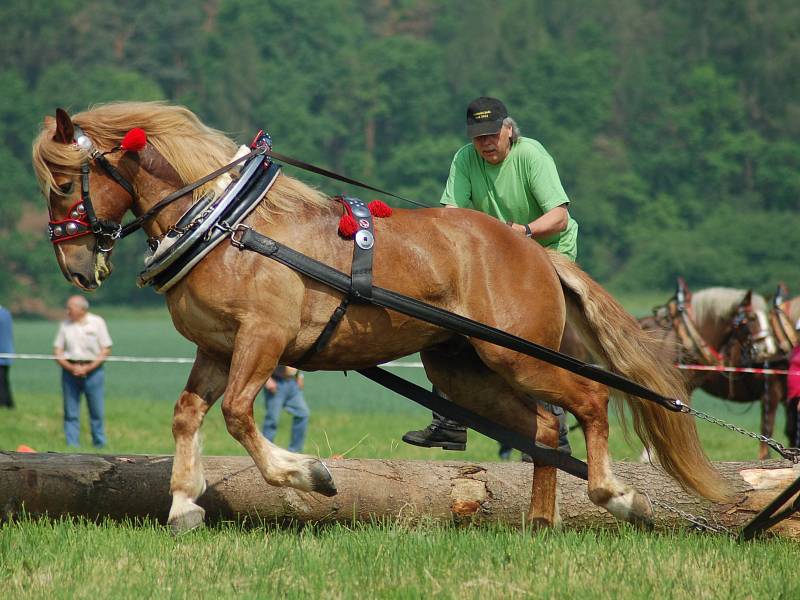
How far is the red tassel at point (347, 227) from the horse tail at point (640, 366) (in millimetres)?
1271

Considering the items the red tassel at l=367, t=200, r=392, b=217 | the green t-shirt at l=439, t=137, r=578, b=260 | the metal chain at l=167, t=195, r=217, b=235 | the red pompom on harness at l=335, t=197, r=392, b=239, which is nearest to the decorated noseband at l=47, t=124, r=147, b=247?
the metal chain at l=167, t=195, r=217, b=235

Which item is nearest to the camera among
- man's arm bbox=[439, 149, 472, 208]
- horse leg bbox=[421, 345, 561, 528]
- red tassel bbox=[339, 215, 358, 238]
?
red tassel bbox=[339, 215, 358, 238]

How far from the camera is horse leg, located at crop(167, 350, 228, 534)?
20.7 feet

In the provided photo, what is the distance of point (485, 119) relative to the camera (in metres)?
7.36

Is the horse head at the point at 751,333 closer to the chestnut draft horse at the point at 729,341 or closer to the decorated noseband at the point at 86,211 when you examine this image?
the chestnut draft horse at the point at 729,341

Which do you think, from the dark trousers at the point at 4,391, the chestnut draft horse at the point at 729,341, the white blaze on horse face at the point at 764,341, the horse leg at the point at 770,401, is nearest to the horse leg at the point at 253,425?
the chestnut draft horse at the point at 729,341

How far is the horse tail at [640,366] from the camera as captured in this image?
277 inches

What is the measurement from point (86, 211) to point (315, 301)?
1.20 meters

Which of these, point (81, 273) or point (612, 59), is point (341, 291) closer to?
point (81, 273)

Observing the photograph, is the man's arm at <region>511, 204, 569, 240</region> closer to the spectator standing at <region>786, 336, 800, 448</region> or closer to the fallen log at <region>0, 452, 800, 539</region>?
the fallen log at <region>0, 452, 800, 539</region>

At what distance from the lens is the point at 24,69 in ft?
286

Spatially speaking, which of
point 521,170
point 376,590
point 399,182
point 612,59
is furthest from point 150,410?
point 612,59

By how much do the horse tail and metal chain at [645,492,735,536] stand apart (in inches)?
6.2

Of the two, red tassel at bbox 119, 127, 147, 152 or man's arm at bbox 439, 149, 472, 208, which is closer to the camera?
red tassel at bbox 119, 127, 147, 152
